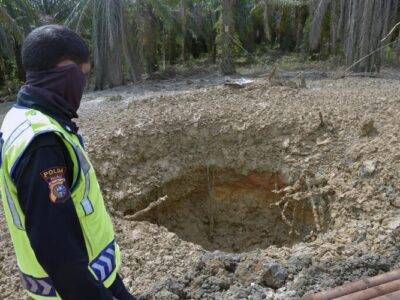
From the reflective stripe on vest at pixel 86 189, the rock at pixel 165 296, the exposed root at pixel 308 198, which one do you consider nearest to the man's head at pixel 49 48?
the reflective stripe on vest at pixel 86 189

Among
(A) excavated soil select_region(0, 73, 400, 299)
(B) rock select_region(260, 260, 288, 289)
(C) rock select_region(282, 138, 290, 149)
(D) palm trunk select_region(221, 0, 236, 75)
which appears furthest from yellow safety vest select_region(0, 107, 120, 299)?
(D) palm trunk select_region(221, 0, 236, 75)

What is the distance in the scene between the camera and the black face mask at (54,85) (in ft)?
5.20

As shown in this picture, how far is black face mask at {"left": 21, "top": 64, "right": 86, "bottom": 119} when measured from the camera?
1584mm

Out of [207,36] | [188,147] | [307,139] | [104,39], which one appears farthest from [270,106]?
[207,36]

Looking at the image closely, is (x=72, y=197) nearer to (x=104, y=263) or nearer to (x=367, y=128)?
(x=104, y=263)

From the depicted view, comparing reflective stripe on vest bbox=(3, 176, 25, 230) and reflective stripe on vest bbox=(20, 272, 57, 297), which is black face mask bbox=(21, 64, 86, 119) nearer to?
reflective stripe on vest bbox=(3, 176, 25, 230)

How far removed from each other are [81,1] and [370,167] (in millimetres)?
12156

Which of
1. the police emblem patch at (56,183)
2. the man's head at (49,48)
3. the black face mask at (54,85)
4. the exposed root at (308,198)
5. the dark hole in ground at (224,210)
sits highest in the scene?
the man's head at (49,48)

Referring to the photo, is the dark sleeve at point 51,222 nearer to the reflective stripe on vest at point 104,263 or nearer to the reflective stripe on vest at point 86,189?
the reflective stripe on vest at point 86,189

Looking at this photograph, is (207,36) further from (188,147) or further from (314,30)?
(188,147)

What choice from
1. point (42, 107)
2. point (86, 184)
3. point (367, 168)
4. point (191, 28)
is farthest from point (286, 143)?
point (191, 28)

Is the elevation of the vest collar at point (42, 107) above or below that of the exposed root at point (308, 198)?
above

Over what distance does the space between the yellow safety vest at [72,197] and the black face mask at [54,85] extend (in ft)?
0.25

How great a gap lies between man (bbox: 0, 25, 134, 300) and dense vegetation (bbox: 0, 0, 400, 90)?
10.6m
